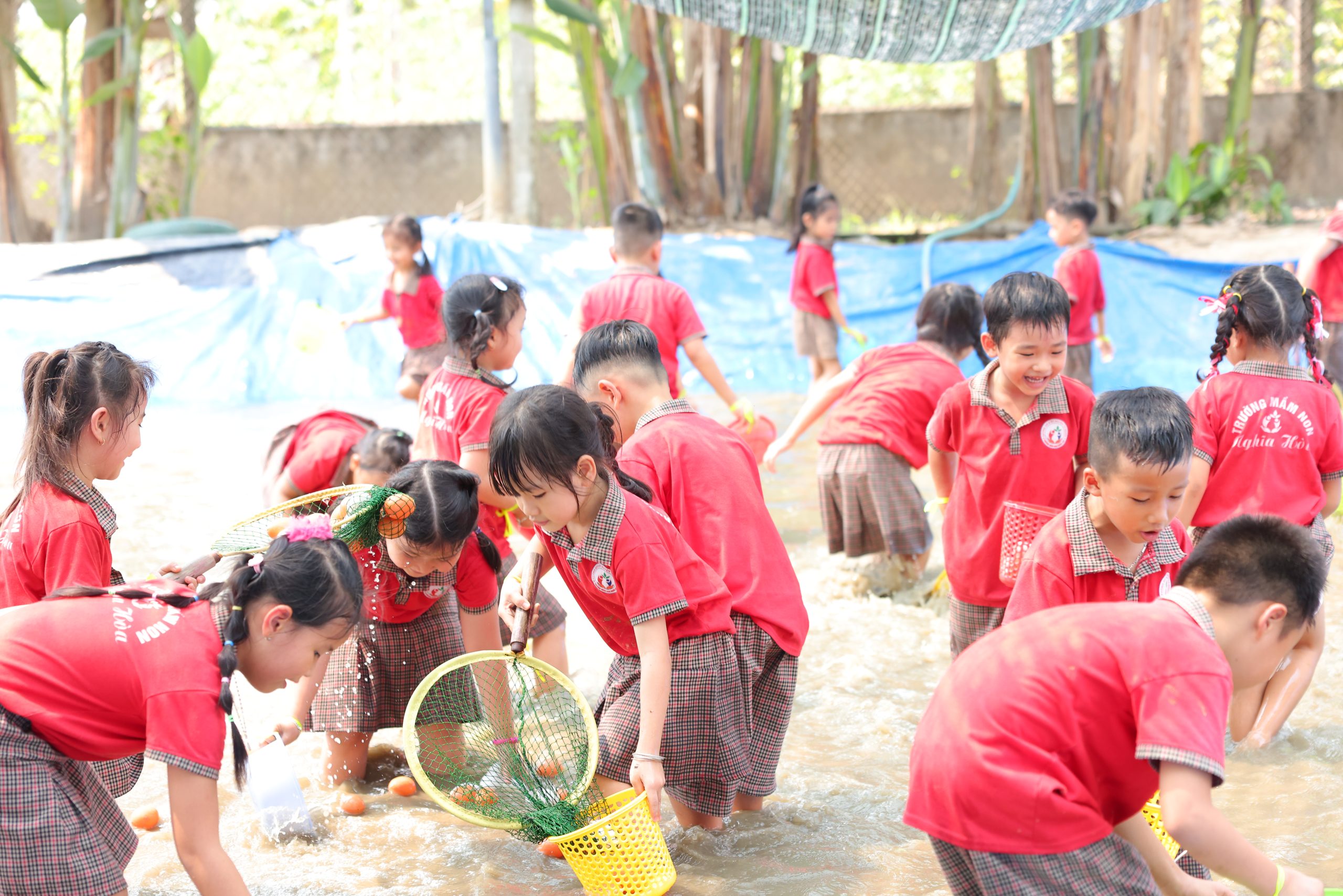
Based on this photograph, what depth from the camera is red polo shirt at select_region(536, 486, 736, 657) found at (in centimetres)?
267

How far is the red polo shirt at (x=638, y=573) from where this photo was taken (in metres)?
2.67

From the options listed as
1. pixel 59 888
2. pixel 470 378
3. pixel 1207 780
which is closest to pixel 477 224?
pixel 470 378

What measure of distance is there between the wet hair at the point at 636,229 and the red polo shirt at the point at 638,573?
9.48 feet

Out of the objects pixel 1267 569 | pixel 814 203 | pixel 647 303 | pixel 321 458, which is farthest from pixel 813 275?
pixel 1267 569

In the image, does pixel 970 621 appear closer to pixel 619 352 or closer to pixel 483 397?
pixel 619 352

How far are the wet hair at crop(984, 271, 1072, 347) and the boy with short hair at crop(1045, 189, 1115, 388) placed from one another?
12.4ft

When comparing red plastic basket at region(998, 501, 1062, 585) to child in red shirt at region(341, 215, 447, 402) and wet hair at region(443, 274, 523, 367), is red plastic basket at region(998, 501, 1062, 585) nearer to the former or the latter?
wet hair at region(443, 274, 523, 367)

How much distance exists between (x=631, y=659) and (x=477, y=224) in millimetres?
7094

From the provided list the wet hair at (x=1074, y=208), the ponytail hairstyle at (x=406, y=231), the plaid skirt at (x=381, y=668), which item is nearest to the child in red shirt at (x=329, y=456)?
the plaid skirt at (x=381, y=668)

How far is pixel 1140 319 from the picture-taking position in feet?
28.0

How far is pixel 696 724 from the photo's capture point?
2.94 m

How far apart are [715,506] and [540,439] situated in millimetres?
648

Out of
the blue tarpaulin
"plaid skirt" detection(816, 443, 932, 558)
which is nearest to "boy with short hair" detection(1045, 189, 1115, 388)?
the blue tarpaulin

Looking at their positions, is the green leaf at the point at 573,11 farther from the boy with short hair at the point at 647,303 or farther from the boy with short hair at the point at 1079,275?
the boy with short hair at the point at 647,303
